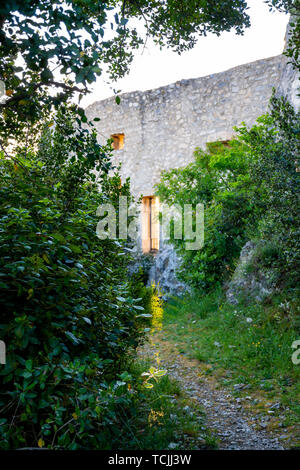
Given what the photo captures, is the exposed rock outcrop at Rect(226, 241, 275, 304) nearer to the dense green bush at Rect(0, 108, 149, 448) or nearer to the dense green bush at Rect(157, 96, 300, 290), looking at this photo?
the dense green bush at Rect(157, 96, 300, 290)

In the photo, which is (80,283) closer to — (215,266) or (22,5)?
(22,5)

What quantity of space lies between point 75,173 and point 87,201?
1.14m

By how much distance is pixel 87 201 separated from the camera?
319cm

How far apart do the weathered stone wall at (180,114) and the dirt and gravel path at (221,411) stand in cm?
696

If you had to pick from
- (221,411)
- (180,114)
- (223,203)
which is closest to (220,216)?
(223,203)

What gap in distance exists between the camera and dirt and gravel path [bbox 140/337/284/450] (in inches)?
114

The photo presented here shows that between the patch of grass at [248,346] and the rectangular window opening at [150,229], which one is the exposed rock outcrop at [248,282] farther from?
the rectangular window opening at [150,229]

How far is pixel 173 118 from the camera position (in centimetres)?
1126

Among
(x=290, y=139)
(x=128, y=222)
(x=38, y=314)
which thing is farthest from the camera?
(x=128, y=222)

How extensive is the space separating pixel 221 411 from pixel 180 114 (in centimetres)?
913

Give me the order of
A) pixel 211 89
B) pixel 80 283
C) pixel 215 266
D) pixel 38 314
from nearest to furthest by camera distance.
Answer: pixel 38 314 → pixel 80 283 → pixel 215 266 → pixel 211 89

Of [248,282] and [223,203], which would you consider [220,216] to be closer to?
[223,203]

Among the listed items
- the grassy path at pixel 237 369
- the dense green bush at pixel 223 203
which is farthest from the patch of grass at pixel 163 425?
the dense green bush at pixel 223 203

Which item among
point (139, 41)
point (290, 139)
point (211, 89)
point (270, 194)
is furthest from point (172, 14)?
point (211, 89)
